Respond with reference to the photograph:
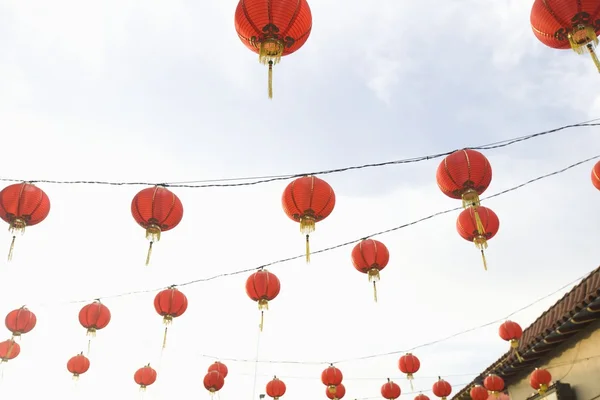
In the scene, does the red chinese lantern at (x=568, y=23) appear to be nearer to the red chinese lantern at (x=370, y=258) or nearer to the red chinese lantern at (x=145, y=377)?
the red chinese lantern at (x=370, y=258)

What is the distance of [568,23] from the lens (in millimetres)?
4348

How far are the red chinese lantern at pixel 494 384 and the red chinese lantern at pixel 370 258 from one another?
18.6ft

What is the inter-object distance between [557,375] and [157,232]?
27.4 ft

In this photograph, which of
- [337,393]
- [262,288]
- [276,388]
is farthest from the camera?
[337,393]

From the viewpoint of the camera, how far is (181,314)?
9250 millimetres

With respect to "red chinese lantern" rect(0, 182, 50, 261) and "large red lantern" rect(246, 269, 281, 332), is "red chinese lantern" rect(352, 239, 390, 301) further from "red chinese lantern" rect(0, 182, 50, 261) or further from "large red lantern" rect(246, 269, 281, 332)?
"red chinese lantern" rect(0, 182, 50, 261)

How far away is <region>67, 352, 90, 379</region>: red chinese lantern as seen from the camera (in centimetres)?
1156

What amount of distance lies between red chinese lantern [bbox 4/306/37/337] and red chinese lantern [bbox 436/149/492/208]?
8.53 metres

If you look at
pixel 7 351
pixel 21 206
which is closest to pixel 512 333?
pixel 21 206

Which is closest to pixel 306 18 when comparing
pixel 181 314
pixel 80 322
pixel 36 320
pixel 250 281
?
pixel 250 281

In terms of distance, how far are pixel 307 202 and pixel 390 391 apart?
32.3 feet

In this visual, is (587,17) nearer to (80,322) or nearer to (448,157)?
(448,157)

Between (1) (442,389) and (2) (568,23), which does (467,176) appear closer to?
(2) (568,23)

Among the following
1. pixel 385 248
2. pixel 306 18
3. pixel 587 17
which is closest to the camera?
pixel 587 17
